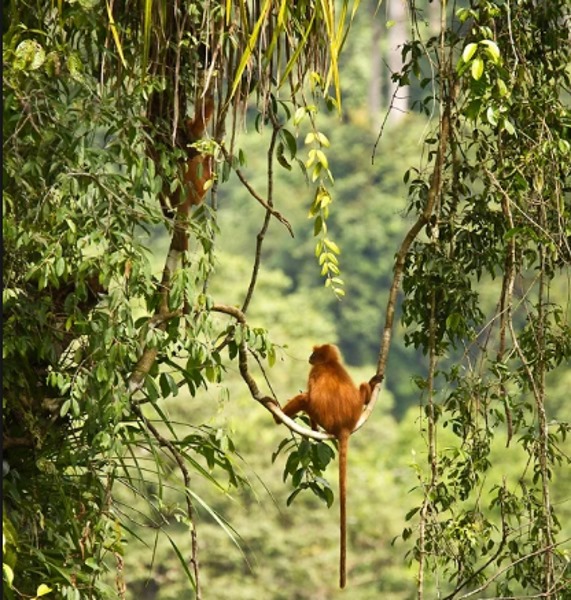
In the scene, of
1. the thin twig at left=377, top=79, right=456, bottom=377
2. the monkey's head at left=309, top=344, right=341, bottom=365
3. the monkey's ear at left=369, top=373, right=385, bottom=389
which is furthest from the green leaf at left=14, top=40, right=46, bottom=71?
the monkey's head at left=309, top=344, right=341, bottom=365

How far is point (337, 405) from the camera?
319 centimetres

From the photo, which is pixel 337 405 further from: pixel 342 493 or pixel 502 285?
pixel 502 285

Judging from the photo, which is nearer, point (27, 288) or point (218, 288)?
point (27, 288)

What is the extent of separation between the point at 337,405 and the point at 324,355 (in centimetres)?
50

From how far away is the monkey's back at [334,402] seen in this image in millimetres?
3168

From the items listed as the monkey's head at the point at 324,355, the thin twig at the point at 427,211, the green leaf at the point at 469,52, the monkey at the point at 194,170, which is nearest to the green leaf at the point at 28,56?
the monkey at the point at 194,170

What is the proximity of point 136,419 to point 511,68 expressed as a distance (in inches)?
44.4

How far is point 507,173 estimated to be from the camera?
302 cm

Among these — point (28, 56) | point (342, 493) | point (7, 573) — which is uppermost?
point (28, 56)

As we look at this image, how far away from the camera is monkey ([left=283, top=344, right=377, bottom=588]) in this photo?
3.08 m

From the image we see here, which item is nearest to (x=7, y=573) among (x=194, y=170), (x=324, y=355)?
(x=194, y=170)

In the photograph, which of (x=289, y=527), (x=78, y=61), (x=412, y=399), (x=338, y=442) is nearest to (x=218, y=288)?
(x=289, y=527)

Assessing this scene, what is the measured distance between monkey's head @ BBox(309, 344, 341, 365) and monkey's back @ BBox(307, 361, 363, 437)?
150mm

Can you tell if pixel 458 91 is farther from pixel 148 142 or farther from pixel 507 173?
pixel 148 142
